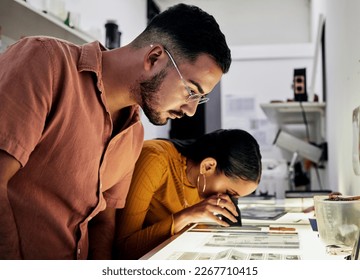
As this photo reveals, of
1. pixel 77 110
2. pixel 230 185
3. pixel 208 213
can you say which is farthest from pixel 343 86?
pixel 77 110

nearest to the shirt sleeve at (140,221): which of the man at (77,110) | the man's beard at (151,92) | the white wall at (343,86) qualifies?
the man at (77,110)

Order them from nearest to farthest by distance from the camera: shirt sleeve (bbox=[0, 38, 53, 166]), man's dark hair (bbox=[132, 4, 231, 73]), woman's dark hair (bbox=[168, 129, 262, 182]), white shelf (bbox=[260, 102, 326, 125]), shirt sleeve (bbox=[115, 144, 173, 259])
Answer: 1. shirt sleeve (bbox=[0, 38, 53, 166])
2. man's dark hair (bbox=[132, 4, 231, 73])
3. shirt sleeve (bbox=[115, 144, 173, 259])
4. woman's dark hair (bbox=[168, 129, 262, 182])
5. white shelf (bbox=[260, 102, 326, 125])

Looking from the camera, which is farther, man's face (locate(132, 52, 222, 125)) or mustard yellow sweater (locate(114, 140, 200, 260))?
mustard yellow sweater (locate(114, 140, 200, 260))

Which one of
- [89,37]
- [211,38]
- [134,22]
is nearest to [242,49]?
[134,22]

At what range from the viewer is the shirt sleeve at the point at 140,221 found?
39.8 inches

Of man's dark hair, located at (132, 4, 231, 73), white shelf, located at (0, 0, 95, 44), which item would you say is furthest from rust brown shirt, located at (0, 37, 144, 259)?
white shelf, located at (0, 0, 95, 44)

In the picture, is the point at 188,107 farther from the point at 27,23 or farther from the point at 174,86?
the point at 27,23

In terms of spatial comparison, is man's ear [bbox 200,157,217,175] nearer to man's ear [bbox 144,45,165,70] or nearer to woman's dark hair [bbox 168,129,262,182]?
woman's dark hair [bbox 168,129,262,182]

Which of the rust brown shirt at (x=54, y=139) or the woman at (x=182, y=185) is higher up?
the rust brown shirt at (x=54, y=139)

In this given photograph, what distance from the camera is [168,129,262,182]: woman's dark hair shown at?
1.13 meters

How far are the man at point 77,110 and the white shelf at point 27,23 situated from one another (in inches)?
22.4

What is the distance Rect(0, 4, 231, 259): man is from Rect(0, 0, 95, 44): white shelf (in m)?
0.57

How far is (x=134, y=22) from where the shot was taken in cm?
133

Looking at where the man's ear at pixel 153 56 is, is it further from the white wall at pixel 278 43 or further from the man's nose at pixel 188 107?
the white wall at pixel 278 43
